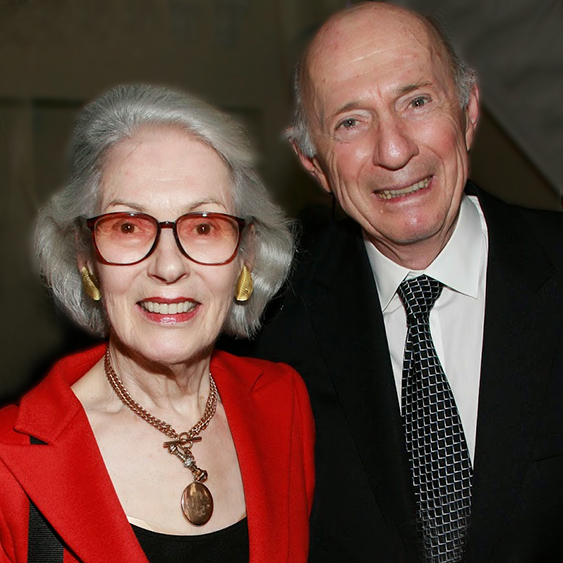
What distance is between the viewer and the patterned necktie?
6.43 feet

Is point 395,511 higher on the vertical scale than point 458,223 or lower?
lower

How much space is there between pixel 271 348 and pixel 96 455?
0.77 metres

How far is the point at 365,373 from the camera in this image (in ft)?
6.83

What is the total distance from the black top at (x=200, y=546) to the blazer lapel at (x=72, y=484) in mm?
77

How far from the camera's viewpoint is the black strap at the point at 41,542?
157 cm

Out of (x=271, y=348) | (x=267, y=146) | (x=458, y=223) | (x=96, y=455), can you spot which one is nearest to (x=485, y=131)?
(x=267, y=146)

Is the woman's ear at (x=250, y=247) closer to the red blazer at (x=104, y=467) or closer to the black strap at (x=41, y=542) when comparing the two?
the red blazer at (x=104, y=467)

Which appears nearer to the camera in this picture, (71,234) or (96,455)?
(96,455)

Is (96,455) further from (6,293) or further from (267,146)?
(267,146)

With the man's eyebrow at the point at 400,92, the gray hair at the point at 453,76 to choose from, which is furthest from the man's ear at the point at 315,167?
the man's eyebrow at the point at 400,92

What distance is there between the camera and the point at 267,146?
3.68 m

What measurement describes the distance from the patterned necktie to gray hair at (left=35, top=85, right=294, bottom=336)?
540 millimetres

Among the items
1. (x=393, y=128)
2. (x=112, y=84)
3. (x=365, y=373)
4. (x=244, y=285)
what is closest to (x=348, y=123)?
(x=393, y=128)

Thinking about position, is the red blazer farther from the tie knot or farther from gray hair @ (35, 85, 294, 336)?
the tie knot
